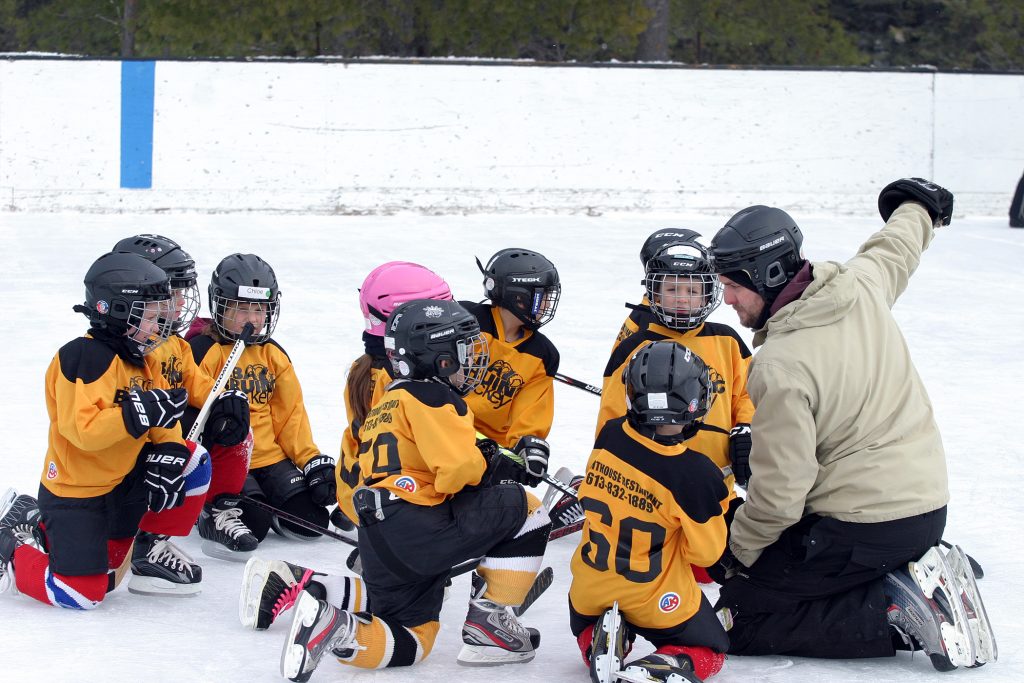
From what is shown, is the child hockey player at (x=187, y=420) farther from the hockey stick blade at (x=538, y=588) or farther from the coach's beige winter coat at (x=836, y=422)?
the coach's beige winter coat at (x=836, y=422)

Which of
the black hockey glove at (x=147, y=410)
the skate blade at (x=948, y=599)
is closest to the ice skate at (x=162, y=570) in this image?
the black hockey glove at (x=147, y=410)

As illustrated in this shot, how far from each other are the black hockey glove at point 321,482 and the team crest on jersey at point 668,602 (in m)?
1.53

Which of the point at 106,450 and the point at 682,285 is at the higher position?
the point at 682,285

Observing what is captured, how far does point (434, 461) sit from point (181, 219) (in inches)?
299

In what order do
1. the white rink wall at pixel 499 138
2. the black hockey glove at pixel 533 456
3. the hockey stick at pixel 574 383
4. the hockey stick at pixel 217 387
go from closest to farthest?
1. the black hockey glove at pixel 533 456
2. the hockey stick at pixel 217 387
3. the hockey stick at pixel 574 383
4. the white rink wall at pixel 499 138

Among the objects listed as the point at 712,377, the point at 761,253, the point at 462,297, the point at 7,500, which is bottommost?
the point at 7,500

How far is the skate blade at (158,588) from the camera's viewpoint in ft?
11.5

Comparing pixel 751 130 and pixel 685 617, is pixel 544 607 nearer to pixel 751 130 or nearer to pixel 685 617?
pixel 685 617

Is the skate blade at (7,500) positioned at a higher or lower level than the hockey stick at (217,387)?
lower

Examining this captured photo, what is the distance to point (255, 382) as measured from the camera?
4.21 meters

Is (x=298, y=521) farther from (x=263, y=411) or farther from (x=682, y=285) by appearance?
(x=682, y=285)

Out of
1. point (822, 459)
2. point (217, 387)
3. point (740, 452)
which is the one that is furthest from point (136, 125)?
point (822, 459)

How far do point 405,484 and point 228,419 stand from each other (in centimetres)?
103

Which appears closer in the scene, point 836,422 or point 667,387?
point 667,387
